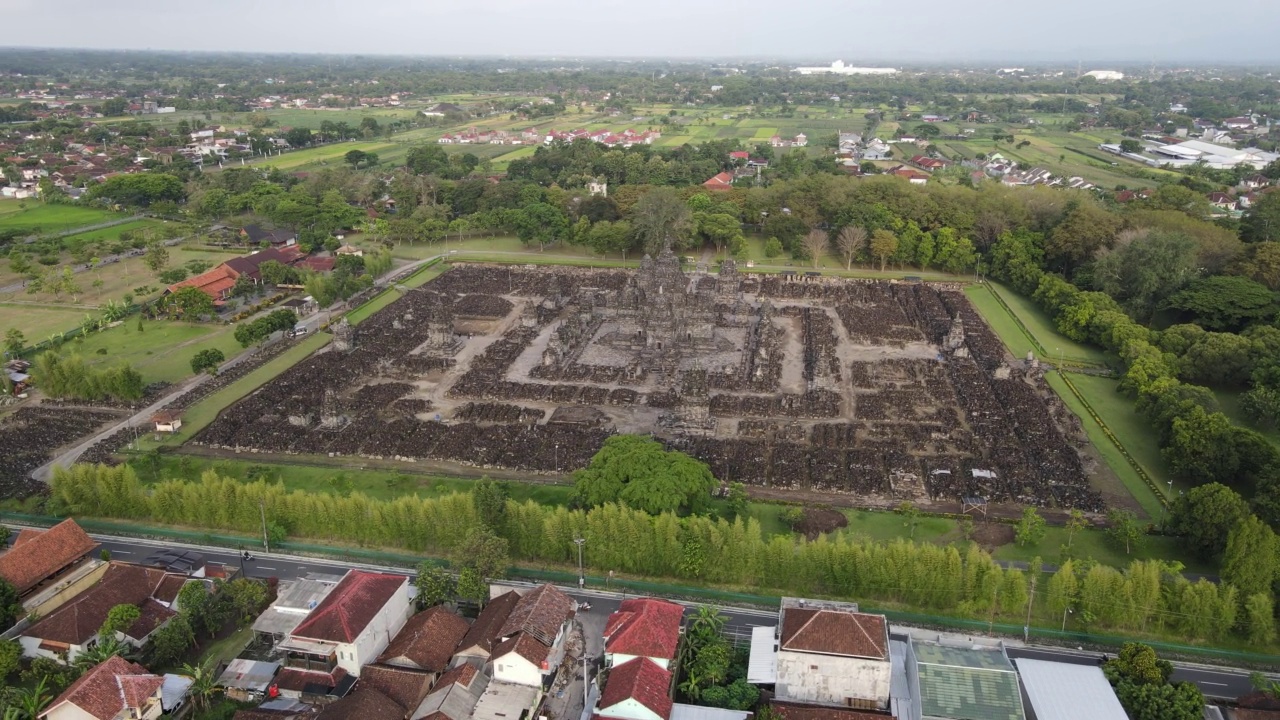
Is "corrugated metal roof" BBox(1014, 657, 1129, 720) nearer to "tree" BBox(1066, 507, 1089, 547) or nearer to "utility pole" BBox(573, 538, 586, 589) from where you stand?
"tree" BBox(1066, 507, 1089, 547)

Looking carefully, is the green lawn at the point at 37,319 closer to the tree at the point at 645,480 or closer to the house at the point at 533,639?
the tree at the point at 645,480

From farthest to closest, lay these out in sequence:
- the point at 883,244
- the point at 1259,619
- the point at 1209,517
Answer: the point at 883,244, the point at 1209,517, the point at 1259,619

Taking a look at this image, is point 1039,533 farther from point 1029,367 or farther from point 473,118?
point 473,118

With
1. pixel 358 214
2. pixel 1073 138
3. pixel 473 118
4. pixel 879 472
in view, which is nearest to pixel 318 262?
pixel 358 214

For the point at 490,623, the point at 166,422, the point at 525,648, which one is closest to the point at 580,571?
the point at 490,623

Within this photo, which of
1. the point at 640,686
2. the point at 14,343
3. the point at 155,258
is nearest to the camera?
the point at 640,686

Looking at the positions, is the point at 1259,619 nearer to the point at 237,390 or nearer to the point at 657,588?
the point at 657,588

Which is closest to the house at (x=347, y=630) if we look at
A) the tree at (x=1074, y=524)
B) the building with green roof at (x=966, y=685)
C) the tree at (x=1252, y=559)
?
the building with green roof at (x=966, y=685)
